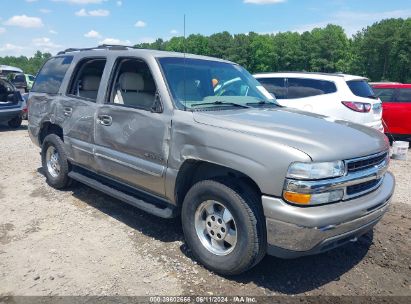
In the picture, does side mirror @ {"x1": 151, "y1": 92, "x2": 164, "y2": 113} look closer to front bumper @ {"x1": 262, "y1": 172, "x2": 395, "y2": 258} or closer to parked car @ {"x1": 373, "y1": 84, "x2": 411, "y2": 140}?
front bumper @ {"x1": 262, "y1": 172, "x2": 395, "y2": 258}

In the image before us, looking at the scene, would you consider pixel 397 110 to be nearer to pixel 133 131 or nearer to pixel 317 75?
pixel 317 75

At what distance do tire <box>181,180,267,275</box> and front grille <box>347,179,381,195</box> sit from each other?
29.1 inches

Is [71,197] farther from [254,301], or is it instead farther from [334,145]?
[334,145]

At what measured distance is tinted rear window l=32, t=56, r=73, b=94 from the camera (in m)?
5.59

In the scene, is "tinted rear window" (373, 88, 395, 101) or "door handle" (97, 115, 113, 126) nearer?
"door handle" (97, 115, 113, 126)

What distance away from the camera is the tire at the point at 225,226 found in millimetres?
3141

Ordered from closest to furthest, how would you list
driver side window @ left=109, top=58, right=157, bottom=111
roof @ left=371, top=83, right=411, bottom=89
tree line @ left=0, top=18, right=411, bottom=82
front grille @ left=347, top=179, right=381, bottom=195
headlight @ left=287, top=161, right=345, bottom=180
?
1. headlight @ left=287, top=161, right=345, bottom=180
2. front grille @ left=347, top=179, right=381, bottom=195
3. driver side window @ left=109, top=58, right=157, bottom=111
4. roof @ left=371, top=83, right=411, bottom=89
5. tree line @ left=0, top=18, right=411, bottom=82

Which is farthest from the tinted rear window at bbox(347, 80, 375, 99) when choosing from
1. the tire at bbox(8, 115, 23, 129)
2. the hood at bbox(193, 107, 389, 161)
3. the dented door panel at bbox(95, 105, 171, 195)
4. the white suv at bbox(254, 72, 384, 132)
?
the tire at bbox(8, 115, 23, 129)

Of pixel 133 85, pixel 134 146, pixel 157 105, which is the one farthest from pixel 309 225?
pixel 133 85

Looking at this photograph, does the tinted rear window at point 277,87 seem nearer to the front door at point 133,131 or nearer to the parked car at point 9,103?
the front door at point 133,131

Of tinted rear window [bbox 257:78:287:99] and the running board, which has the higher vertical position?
tinted rear window [bbox 257:78:287:99]

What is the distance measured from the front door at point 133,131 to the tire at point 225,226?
0.49 metres

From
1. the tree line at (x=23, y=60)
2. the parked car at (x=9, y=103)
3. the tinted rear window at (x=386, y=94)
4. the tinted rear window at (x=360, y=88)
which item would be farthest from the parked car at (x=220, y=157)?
the tree line at (x=23, y=60)

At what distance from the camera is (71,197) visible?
5.62 metres
